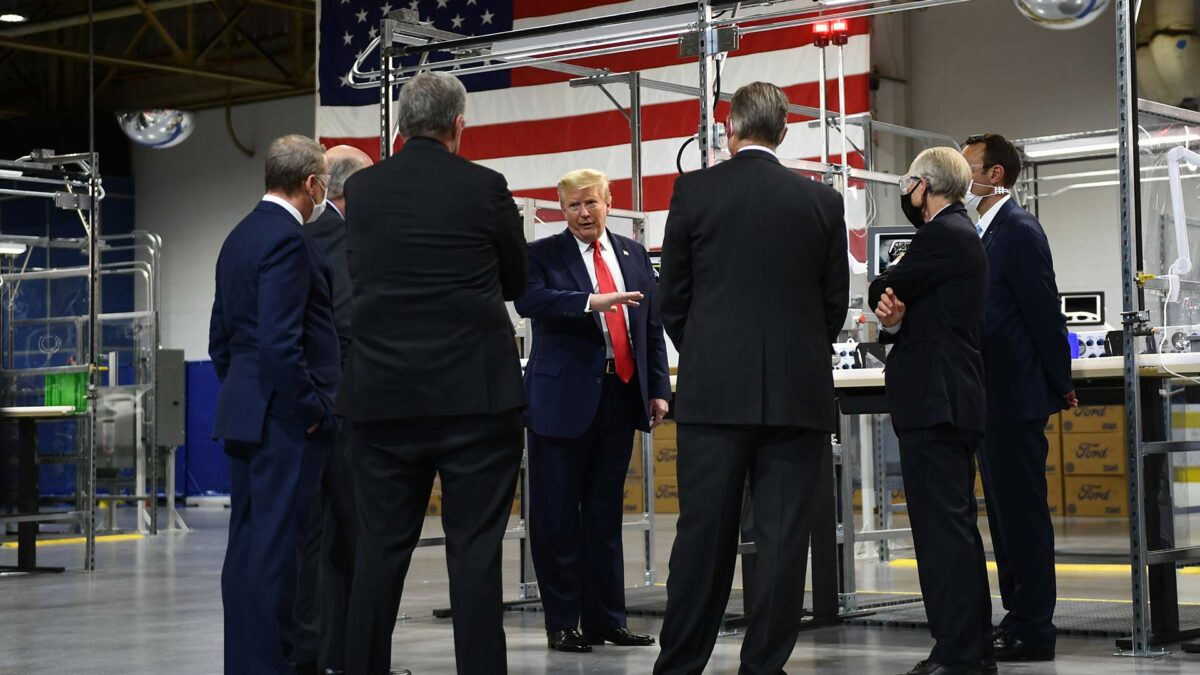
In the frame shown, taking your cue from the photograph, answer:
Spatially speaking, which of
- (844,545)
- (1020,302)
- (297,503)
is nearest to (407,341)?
(297,503)

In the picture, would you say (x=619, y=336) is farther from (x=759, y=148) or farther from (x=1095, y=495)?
(x=1095, y=495)

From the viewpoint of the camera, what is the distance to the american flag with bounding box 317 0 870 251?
11047mm

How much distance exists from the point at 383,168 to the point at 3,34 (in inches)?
600

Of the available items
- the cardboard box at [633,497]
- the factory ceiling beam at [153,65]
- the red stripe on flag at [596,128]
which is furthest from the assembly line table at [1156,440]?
the factory ceiling beam at [153,65]

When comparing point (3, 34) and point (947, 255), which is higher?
point (3, 34)

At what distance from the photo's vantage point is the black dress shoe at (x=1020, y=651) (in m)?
4.77

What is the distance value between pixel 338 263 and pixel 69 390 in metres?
5.54

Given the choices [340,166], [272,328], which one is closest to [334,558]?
[272,328]

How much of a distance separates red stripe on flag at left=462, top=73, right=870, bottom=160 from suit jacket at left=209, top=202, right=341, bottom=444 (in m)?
7.01

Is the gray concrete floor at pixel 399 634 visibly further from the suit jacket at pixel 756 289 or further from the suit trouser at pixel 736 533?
the suit jacket at pixel 756 289

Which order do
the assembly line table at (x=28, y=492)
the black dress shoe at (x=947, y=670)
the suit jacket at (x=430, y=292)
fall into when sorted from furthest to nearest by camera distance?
the assembly line table at (x=28, y=492) < the black dress shoe at (x=947, y=670) < the suit jacket at (x=430, y=292)

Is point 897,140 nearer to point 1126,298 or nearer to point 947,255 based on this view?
point 1126,298

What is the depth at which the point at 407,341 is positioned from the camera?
3523 mm

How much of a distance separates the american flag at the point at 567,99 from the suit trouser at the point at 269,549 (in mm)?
6789
